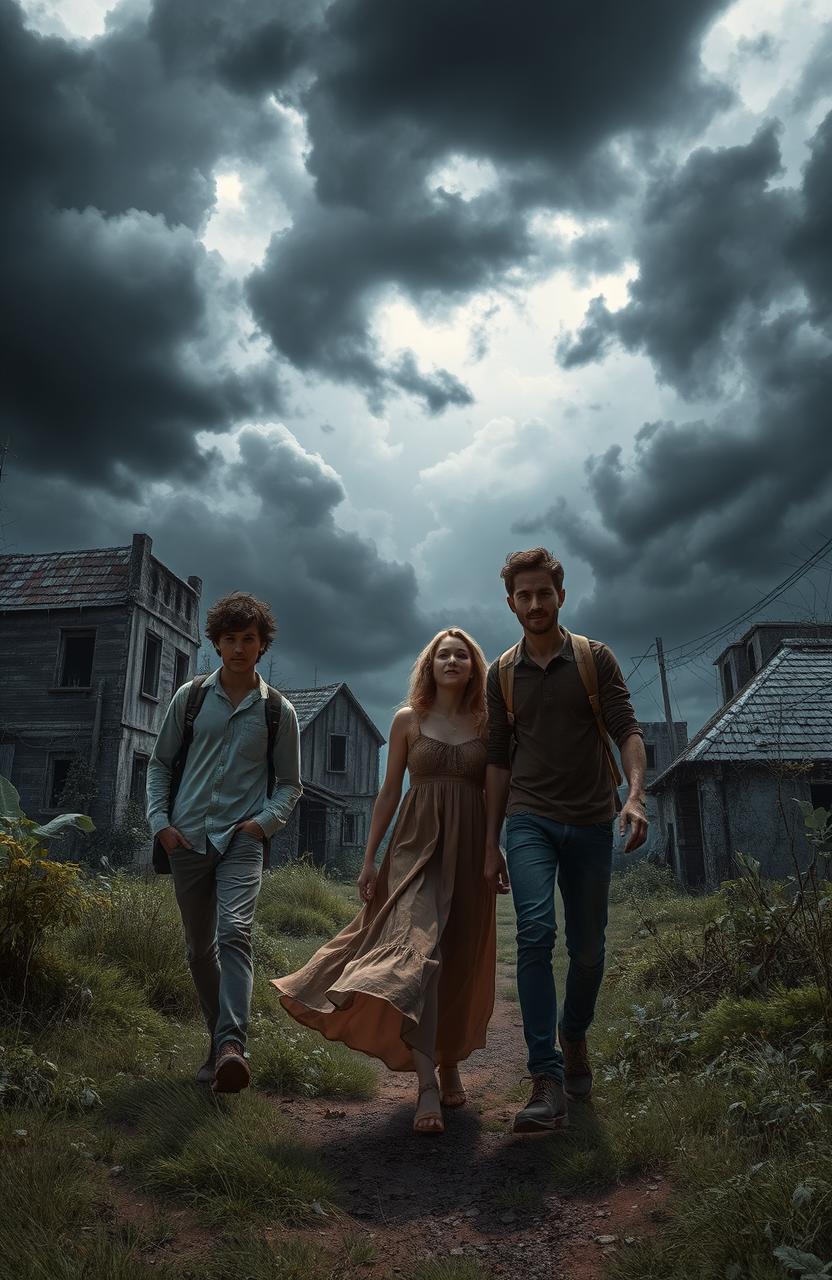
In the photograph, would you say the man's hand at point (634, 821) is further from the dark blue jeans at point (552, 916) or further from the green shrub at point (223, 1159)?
the green shrub at point (223, 1159)

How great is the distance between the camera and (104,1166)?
10.3 ft

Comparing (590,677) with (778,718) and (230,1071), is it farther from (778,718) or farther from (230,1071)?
(778,718)

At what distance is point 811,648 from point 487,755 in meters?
17.0

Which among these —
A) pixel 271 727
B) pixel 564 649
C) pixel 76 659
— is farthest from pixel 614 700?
pixel 76 659

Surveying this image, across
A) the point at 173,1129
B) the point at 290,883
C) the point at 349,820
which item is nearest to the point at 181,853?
the point at 173,1129

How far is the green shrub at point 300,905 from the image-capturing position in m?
10.2

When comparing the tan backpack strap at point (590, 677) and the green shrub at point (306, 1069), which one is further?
the green shrub at point (306, 1069)

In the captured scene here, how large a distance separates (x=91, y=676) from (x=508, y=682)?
1954 cm

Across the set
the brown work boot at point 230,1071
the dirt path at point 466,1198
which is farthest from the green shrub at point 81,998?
the brown work boot at point 230,1071

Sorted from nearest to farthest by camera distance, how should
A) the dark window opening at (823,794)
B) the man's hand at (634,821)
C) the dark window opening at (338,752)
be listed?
the man's hand at (634,821) < the dark window opening at (823,794) < the dark window opening at (338,752)

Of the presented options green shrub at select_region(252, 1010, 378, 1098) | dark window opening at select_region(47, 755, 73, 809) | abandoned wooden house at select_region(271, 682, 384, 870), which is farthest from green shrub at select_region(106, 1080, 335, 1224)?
abandoned wooden house at select_region(271, 682, 384, 870)

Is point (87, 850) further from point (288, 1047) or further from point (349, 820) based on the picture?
point (288, 1047)

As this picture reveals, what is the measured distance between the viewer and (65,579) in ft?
72.1

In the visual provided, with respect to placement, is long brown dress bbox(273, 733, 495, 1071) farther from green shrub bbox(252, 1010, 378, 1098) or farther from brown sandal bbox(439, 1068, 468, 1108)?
green shrub bbox(252, 1010, 378, 1098)
